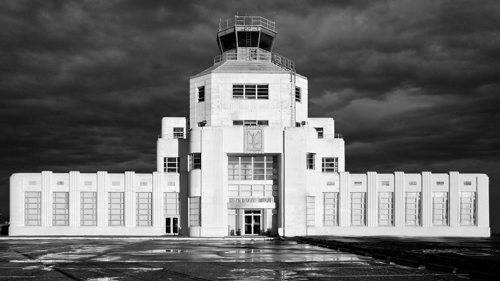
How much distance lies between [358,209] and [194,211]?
699 inches

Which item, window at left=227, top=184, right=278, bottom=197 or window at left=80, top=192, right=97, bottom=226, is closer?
window at left=227, top=184, right=278, bottom=197

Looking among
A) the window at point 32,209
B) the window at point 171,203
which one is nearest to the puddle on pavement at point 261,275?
the window at point 171,203

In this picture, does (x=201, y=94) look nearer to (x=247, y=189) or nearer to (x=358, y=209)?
(x=247, y=189)

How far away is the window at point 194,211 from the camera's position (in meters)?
53.9

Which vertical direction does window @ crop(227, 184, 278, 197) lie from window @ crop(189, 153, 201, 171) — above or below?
below

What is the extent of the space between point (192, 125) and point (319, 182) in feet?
49.3

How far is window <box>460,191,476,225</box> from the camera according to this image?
58.3 metres

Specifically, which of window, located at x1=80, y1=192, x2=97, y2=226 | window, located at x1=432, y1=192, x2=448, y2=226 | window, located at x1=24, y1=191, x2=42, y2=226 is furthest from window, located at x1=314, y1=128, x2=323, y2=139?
window, located at x1=24, y1=191, x2=42, y2=226

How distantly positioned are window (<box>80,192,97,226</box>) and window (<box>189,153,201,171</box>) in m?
11.1

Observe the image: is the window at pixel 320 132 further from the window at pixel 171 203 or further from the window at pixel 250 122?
the window at pixel 171 203

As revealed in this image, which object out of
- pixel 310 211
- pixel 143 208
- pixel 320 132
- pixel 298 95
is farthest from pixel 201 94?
pixel 310 211

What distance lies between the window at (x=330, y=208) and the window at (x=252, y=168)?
660cm

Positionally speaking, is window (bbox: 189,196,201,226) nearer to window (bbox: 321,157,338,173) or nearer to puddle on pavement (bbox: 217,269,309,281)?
window (bbox: 321,157,338,173)

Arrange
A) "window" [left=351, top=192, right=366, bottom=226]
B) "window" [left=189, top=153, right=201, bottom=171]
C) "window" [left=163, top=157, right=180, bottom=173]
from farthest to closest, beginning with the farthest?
"window" [left=163, top=157, right=180, bottom=173] → "window" [left=351, top=192, right=366, bottom=226] → "window" [left=189, top=153, right=201, bottom=171]
